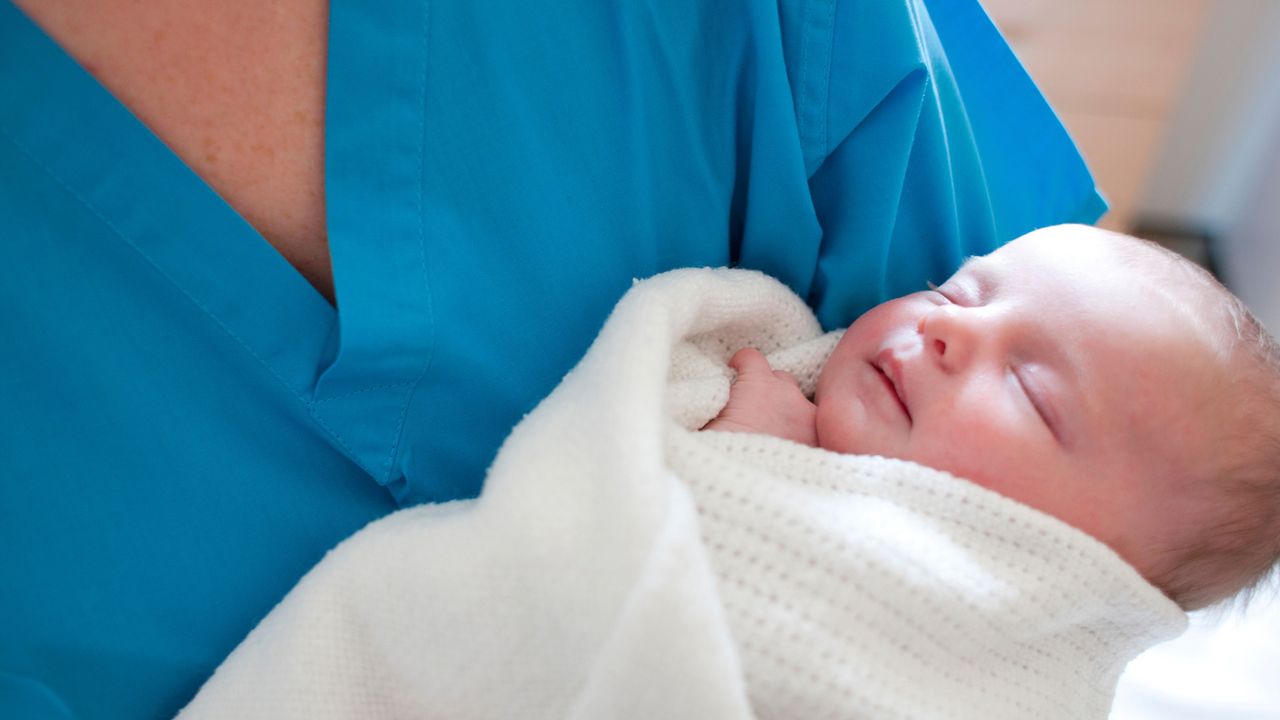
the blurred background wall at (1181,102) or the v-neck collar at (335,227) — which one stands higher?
the v-neck collar at (335,227)

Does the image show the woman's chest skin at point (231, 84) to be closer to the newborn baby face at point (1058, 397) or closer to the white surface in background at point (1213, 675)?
the newborn baby face at point (1058, 397)

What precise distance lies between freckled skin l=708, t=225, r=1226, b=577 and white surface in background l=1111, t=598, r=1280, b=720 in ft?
1.28

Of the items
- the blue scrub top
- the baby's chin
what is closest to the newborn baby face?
the baby's chin

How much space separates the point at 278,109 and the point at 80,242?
15cm

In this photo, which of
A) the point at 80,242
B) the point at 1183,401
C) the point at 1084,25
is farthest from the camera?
the point at 1084,25

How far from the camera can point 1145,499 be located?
73cm

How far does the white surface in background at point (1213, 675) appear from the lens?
106 cm

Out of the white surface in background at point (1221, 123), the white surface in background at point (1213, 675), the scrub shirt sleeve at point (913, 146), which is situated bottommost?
the white surface in background at point (1213, 675)

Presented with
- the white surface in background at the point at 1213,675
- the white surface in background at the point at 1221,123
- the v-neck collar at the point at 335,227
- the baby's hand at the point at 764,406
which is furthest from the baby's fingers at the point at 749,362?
the white surface in background at the point at 1221,123

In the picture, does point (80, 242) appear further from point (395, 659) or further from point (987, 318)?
point (987, 318)

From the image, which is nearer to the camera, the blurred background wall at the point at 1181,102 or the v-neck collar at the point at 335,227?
the v-neck collar at the point at 335,227

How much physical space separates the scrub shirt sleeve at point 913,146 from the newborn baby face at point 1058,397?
94 mm

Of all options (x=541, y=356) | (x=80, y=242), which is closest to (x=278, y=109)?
(x=80, y=242)

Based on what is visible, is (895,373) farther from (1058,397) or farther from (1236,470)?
(1236,470)
